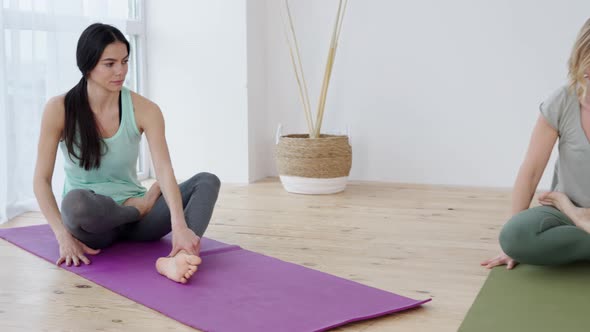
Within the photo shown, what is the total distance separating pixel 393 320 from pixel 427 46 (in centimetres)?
238

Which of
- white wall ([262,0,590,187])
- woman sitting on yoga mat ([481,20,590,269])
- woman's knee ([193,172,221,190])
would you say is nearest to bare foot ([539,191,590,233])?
woman sitting on yoga mat ([481,20,590,269])

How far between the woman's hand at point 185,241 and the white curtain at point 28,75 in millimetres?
1174

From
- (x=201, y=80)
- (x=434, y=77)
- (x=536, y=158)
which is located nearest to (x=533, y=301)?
(x=536, y=158)

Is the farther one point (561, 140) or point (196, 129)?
point (196, 129)

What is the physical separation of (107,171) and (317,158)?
1465 millimetres

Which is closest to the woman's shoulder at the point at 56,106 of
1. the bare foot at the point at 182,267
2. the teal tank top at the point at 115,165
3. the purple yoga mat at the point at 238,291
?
the teal tank top at the point at 115,165

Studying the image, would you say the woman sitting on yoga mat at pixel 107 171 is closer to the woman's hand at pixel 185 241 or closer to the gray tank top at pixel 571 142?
the woman's hand at pixel 185 241

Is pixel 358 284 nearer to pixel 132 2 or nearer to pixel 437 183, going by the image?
pixel 437 183

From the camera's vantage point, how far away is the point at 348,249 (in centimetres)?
268

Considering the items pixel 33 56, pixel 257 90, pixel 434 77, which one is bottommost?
pixel 257 90

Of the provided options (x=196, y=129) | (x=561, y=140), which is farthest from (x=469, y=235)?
(x=196, y=129)

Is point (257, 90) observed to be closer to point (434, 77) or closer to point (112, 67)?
point (434, 77)

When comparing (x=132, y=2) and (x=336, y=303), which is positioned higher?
(x=132, y=2)

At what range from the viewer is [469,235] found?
289 centimetres
